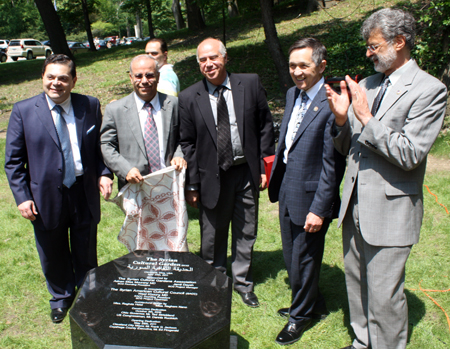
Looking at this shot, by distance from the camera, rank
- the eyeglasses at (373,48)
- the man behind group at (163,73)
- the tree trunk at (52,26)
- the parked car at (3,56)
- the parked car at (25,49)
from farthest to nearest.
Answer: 1. the parked car at (25,49)
2. the parked car at (3,56)
3. the tree trunk at (52,26)
4. the man behind group at (163,73)
5. the eyeglasses at (373,48)

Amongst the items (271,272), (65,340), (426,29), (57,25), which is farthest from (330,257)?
(57,25)

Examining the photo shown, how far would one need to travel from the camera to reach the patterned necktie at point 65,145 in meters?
3.33

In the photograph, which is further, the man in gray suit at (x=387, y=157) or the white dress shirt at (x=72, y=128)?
the white dress shirt at (x=72, y=128)

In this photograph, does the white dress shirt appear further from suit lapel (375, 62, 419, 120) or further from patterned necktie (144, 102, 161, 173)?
suit lapel (375, 62, 419, 120)

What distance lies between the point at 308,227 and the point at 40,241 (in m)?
2.36

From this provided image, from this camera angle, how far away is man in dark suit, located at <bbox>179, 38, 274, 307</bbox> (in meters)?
3.45

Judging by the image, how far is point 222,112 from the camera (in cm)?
346

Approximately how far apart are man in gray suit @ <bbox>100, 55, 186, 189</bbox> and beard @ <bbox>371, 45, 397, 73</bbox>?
5.67 ft

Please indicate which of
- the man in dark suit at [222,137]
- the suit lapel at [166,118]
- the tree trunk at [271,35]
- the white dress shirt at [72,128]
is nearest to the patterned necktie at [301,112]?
the man in dark suit at [222,137]

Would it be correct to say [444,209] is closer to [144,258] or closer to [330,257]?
[330,257]

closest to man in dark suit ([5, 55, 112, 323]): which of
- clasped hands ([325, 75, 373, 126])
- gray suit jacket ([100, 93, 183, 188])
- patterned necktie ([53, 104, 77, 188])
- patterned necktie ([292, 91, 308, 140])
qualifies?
patterned necktie ([53, 104, 77, 188])

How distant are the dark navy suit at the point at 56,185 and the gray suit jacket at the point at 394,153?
A: 2.12 metres

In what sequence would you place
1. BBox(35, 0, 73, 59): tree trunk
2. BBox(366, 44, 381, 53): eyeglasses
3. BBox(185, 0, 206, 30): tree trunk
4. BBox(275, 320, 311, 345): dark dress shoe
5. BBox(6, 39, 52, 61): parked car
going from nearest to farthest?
BBox(366, 44, 381, 53): eyeglasses → BBox(275, 320, 311, 345): dark dress shoe → BBox(35, 0, 73, 59): tree trunk → BBox(185, 0, 206, 30): tree trunk → BBox(6, 39, 52, 61): parked car

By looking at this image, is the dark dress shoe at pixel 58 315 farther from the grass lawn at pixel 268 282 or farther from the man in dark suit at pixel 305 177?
the man in dark suit at pixel 305 177
